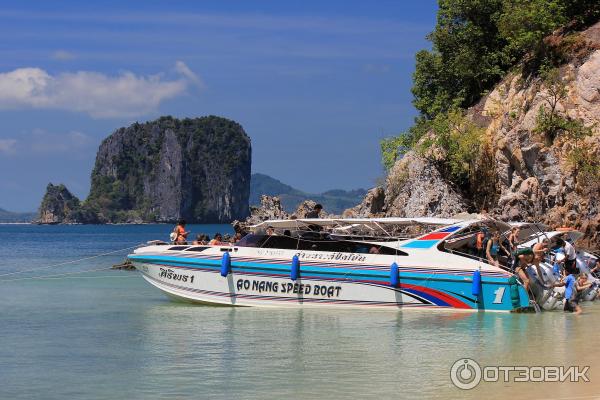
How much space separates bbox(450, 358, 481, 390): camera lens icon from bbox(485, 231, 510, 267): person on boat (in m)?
5.60

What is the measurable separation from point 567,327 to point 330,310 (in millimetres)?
5131

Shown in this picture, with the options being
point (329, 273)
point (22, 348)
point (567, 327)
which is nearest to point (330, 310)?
point (329, 273)

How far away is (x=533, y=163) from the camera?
2986 centimetres

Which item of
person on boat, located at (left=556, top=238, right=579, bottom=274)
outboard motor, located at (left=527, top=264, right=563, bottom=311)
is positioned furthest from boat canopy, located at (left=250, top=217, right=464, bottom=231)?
person on boat, located at (left=556, top=238, right=579, bottom=274)

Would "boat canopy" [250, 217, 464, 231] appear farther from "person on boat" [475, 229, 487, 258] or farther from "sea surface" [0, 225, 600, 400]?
"sea surface" [0, 225, 600, 400]

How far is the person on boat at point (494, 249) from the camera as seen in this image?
19.2 m

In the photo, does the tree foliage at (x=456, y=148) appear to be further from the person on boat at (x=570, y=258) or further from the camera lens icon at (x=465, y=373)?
the camera lens icon at (x=465, y=373)

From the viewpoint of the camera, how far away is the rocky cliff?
93.6 feet

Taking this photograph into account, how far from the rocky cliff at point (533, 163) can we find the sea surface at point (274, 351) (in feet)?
26.2

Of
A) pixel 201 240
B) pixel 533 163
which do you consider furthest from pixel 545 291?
pixel 533 163

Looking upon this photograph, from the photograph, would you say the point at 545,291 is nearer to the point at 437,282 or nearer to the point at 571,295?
the point at 571,295

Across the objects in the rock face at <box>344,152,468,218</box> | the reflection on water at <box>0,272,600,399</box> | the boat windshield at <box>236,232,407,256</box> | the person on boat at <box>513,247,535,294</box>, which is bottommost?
the reflection on water at <box>0,272,600,399</box>

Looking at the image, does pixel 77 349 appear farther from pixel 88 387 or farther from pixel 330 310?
pixel 330 310

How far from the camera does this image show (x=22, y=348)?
51.4 feet
